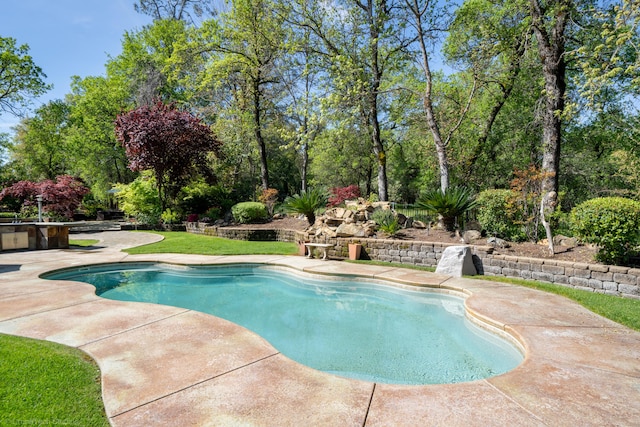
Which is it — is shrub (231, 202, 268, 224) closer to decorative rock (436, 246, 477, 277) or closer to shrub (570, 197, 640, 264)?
decorative rock (436, 246, 477, 277)

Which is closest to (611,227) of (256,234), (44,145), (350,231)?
(350,231)

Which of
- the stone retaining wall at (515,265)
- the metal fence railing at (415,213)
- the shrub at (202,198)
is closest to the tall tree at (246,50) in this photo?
the shrub at (202,198)

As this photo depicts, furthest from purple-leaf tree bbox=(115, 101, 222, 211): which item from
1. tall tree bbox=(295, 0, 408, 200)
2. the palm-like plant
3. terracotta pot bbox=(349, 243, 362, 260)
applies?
terracotta pot bbox=(349, 243, 362, 260)

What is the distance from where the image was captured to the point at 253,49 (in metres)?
15.0

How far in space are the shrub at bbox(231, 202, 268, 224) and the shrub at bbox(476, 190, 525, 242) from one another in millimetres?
8580

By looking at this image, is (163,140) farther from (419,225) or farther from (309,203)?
(419,225)

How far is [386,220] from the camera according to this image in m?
9.16

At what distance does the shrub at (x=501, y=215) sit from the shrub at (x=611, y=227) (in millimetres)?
1822

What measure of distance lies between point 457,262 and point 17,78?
25.8 metres

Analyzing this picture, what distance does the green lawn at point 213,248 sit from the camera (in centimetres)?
947

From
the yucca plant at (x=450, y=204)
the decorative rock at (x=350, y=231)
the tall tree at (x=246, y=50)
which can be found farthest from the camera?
the tall tree at (x=246, y=50)

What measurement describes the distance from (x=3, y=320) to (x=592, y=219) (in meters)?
8.35

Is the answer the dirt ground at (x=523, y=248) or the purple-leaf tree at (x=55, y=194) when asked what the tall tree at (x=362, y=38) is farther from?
the purple-leaf tree at (x=55, y=194)

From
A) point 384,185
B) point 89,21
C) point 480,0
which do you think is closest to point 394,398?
point 384,185
